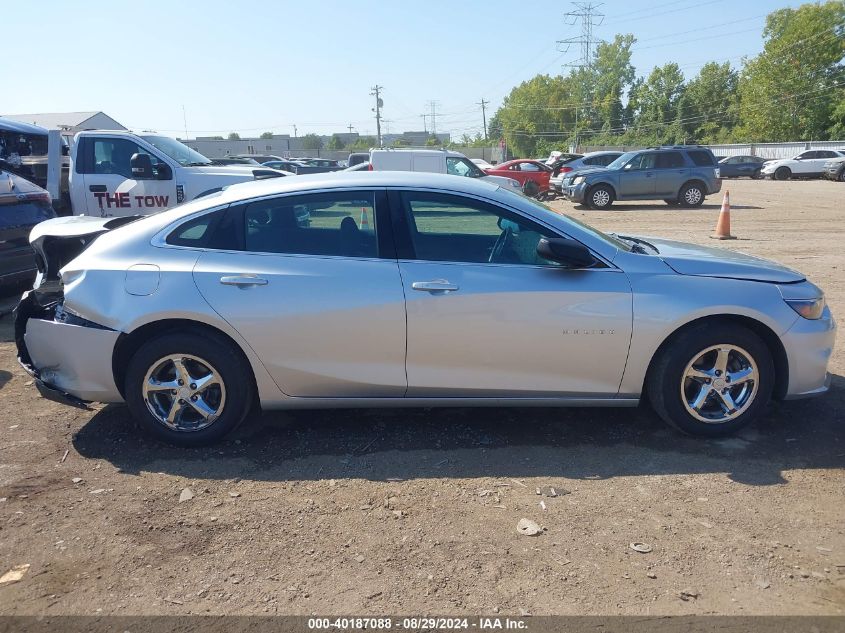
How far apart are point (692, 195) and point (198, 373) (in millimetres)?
19717

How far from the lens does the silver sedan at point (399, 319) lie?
3.88m

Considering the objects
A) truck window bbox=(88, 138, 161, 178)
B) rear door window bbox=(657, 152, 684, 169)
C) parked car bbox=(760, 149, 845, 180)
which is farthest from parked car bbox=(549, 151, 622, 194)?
truck window bbox=(88, 138, 161, 178)

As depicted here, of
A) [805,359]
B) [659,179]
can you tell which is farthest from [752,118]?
[805,359]

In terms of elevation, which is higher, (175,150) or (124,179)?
Answer: (175,150)

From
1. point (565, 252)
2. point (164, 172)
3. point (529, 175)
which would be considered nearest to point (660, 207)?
point (529, 175)

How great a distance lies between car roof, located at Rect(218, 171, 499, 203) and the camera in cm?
414

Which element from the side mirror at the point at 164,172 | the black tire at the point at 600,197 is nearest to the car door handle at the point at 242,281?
the side mirror at the point at 164,172

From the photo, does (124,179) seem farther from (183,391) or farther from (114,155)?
(183,391)

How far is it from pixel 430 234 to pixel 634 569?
223 centimetres

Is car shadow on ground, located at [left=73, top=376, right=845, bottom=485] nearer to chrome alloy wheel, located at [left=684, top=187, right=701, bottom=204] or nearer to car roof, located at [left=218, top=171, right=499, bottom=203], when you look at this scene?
car roof, located at [left=218, top=171, right=499, bottom=203]

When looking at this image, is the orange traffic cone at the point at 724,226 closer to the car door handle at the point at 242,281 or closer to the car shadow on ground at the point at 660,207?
the car shadow on ground at the point at 660,207

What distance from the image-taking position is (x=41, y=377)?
4.11 meters

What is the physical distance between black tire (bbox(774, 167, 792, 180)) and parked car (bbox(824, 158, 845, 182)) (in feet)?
7.97

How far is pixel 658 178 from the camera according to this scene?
20.6 metres
